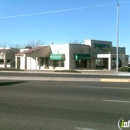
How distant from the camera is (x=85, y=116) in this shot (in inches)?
304

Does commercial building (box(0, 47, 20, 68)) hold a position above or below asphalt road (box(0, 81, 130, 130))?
above

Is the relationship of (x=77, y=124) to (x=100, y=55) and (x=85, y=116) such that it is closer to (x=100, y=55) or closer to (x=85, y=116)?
(x=85, y=116)

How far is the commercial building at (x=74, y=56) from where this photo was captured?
151 feet

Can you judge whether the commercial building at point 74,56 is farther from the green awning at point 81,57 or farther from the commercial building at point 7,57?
the commercial building at point 7,57

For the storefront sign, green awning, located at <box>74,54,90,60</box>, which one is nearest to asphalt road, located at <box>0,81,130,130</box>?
green awning, located at <box>74,54,90,60</box>

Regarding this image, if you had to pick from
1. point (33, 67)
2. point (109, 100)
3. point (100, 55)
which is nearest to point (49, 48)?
point (33, 67)

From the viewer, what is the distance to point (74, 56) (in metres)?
46.0

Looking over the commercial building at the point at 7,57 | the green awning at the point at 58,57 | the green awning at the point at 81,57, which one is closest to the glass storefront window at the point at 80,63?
the green awning at the point at 81,57

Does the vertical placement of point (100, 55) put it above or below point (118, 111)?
above

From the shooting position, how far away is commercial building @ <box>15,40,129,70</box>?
4606 centimetres

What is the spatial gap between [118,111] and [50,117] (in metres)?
2.34

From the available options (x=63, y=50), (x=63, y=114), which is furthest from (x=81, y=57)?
(x=63, y=114)

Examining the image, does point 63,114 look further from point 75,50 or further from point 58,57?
point 75,50

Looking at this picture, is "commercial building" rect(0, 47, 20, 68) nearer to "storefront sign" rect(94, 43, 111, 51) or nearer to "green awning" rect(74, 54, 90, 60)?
"green awning" rect(74, 54, 90, 60)
